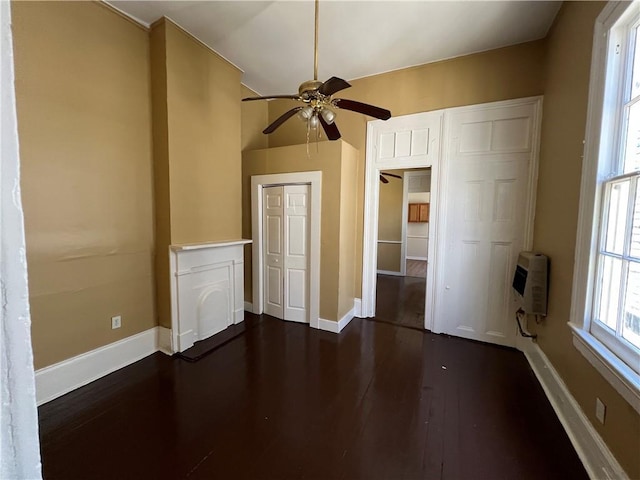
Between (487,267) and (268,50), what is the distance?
3438 mm

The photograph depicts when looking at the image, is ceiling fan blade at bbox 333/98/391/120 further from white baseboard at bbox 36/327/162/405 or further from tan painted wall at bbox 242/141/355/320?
white baseboard at bbox 36/327/162/405

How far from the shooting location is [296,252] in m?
3.60

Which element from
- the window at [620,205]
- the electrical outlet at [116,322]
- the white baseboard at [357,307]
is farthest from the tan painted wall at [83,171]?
the window at [620,205]

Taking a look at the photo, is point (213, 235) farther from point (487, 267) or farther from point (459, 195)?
point (487, 267)

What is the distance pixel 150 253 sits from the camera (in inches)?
109

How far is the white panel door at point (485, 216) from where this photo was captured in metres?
2.84

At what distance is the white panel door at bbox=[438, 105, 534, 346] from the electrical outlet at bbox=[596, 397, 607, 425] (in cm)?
151

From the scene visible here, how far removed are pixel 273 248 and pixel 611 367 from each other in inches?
127

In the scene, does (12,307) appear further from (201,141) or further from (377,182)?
(377,182)

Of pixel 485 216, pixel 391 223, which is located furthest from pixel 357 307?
pixel 391 223

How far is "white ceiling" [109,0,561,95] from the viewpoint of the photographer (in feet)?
7.80

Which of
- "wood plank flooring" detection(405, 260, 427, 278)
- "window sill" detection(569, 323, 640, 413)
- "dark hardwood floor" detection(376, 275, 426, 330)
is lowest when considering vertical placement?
"dark hardwood floor" detection(376, 275, 426, 330)

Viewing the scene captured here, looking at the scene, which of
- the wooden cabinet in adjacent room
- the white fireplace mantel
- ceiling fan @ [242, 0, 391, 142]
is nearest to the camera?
ceiling fan @ [242, 0, 391, 142]

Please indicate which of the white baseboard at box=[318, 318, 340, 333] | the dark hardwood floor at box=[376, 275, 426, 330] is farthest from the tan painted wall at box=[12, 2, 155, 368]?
the dark hardwood floor at box=[376, 275, 426, 330]
